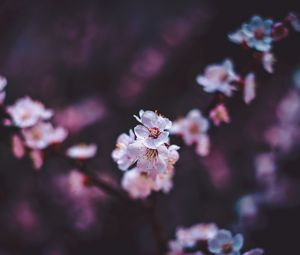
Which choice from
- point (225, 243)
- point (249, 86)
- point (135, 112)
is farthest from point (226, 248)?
point (135, 112)

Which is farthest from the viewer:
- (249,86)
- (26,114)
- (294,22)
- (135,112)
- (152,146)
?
(135,112)

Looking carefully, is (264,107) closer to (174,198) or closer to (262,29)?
(174,198)

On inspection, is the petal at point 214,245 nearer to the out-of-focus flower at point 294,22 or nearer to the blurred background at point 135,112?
the out-of-focus flower at point 294,22

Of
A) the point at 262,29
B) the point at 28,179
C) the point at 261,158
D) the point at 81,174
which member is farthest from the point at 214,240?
the point at 28,179

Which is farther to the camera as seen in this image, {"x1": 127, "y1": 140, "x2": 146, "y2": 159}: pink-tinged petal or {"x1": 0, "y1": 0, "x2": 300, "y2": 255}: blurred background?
{"x1": 0, "y1": 0, "x2": 300, "y2": 255}: blurred background

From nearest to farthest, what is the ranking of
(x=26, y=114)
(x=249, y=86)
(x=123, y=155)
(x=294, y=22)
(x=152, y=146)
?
(x=152, y=146)
(x=123, y=155)
(x=294, y=22)
(x=249, y=86)
(x=26, y=114)

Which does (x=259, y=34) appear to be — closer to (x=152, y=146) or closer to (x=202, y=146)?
(x=202, y=146)

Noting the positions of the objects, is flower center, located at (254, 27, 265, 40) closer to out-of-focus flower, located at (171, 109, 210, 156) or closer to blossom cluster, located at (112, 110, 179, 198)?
out-of-focus flower, located at (171, 109, 210, 156)

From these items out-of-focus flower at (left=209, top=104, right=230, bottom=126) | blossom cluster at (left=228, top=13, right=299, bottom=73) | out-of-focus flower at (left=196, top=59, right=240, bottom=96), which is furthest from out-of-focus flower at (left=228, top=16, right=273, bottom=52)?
out-of-focus flower at (left=209, top=104, right=230, bottom=126)
